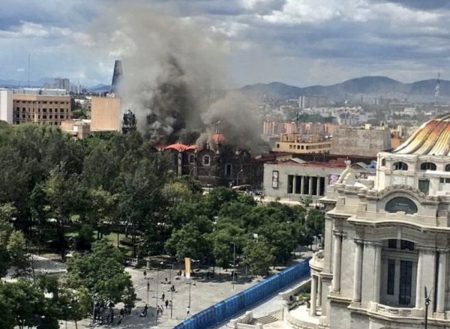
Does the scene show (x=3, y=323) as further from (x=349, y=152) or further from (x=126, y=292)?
(x=349, y=152)

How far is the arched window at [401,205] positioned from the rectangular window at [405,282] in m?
2.64

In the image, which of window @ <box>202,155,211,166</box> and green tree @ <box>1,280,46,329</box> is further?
Answer: window @ <box>202,155,211,166</box>

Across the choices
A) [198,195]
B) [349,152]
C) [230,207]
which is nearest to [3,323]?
[230,207]

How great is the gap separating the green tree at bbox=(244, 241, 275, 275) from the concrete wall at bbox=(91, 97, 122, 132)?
354ft

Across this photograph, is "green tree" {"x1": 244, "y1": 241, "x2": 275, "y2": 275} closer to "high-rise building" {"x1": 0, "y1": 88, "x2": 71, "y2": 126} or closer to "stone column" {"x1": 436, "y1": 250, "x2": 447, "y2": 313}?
"stone column" {"x1": 436, "y1": 250, "x2": 447, "y2": 313}

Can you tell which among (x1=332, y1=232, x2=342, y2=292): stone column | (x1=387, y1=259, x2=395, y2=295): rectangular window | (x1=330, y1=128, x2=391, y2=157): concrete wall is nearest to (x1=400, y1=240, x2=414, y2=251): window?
(x1=387, y1=259, x2=395, y2=295): rectangular window

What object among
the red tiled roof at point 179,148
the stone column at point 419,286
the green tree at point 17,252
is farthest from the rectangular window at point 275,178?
the stone column at point 419,286

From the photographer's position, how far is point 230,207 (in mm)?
80938

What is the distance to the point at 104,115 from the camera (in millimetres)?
173375

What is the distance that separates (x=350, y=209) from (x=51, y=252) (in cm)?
3453

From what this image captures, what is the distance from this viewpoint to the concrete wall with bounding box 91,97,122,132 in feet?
562

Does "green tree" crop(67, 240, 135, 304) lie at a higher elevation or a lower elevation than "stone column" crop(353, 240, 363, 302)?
lower

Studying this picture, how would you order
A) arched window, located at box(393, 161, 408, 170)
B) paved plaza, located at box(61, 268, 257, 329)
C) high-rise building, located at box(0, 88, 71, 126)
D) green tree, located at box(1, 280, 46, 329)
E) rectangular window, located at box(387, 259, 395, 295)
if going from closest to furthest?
green tree, located at box(1, 280, 46, 329) < rectangular window, located at box(387, 259, 395, 295) < arched window, located at box(393, 161, 408, 170) < paved plaza, located at box(61, 268, 257, 329) < high-rise building, located at box(0, 88, 71, 126)

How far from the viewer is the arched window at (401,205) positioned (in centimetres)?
4144
